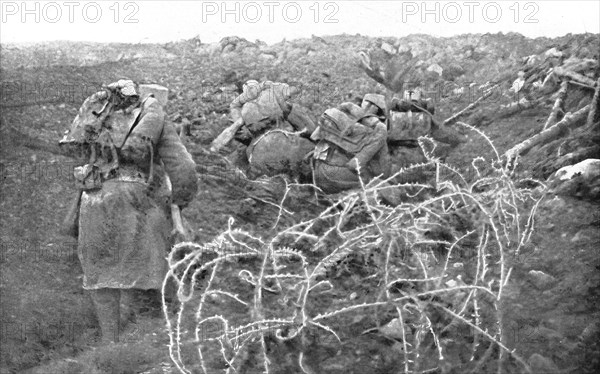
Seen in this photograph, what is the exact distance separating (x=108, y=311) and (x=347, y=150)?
1710mm

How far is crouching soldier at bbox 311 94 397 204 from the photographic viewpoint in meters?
8.68

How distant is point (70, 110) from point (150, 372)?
1.84 m

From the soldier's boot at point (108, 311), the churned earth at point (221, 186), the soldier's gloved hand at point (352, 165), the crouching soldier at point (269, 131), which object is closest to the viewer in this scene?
the churned earth at point (221, 186)

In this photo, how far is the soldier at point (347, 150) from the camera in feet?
28.5

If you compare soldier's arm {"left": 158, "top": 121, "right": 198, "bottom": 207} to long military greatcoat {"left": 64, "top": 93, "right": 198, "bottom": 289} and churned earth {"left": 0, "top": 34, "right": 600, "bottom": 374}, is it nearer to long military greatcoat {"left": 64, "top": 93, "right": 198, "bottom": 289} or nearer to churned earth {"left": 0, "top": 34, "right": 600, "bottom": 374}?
long military greatcoat {"left": 64, "top": 93, "right": 198, "bottom": 289}

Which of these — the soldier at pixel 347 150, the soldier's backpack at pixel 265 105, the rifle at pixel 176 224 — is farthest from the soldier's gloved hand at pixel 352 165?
the rifle at pixel 176 224

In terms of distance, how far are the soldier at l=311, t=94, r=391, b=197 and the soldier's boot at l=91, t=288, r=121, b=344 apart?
1.43 m

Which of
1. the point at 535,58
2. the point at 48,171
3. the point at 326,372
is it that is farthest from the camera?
the point at 535,58

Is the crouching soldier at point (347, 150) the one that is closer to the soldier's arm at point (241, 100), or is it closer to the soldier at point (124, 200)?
the soldier's arm at point (241, 100)

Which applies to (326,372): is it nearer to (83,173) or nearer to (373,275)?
(373,275)

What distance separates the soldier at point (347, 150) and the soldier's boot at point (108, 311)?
1426mm

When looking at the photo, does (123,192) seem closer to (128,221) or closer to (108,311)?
(128,221)

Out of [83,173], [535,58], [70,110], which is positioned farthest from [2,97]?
[535,58]

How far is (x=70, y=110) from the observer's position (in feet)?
29.3
